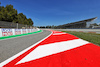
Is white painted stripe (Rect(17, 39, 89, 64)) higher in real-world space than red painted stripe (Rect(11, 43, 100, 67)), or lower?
higher

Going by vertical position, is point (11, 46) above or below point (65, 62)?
above

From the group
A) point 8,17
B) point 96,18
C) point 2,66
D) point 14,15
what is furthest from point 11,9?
point 96,18

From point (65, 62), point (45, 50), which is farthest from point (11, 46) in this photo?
point (65, 62)

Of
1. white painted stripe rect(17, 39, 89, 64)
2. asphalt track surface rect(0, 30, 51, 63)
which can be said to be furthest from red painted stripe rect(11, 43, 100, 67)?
asphalt track surface rect(0, 30, 51, 63)

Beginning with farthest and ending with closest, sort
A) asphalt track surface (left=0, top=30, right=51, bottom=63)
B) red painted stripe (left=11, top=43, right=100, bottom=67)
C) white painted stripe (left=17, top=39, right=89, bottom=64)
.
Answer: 1. asphalt track surface (left=0, top=30, right=51, bottom=63)
2. white painted stripe (left=17, top=39, right=89, bottom=64)
3. red painted stripe (left=11, top=43, right=100, bottom=67)

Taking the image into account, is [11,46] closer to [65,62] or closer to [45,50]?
[45,50]

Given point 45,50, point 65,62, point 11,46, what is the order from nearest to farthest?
point 65,62
point 45,50
point 11,46

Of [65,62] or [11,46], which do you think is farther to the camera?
[11,46]

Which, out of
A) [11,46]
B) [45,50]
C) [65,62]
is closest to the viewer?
[65,62]

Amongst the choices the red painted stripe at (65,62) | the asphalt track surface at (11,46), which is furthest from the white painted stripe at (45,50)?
the asphalt track surface at (11,46)

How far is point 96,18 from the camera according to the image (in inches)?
745

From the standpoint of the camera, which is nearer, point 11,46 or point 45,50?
point 45,50

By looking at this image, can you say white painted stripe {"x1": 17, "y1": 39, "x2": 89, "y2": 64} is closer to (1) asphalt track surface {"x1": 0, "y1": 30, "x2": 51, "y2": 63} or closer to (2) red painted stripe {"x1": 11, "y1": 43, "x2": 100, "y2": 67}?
(2) red painted stripe {"x1": 11, "y1": 43, "x2": 100, "y2": 67}

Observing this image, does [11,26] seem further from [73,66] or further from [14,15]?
[14,15]
